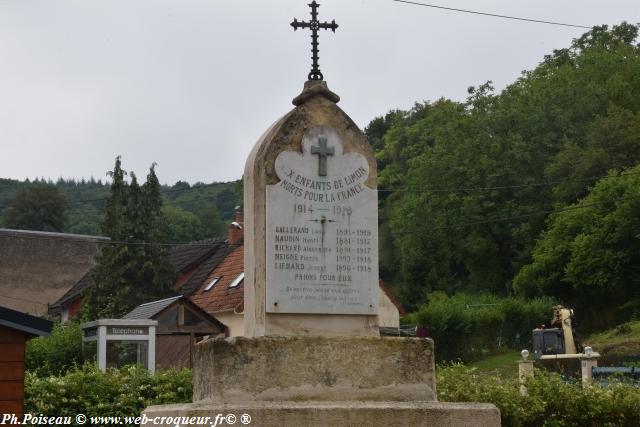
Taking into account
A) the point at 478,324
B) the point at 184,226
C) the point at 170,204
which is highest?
the point at 170,204

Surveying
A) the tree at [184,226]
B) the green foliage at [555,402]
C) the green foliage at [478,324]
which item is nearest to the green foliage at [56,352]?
Result: the green foliage at [555,402]

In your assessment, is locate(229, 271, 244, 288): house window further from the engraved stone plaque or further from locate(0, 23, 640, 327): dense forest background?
the engraved stone plaque

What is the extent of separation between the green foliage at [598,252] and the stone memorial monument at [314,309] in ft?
136

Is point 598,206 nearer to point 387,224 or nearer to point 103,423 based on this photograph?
point 387,224

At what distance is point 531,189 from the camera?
199ft

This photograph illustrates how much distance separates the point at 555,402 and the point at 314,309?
492cm

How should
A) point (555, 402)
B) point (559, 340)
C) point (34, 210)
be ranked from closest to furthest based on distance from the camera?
point (555, 402) → point (559, 340) → point (34, 210)

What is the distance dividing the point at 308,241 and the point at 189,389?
7585mm

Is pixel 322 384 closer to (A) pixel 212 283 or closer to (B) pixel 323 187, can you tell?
(B) pixel 323 187

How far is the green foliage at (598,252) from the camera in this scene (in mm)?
53031

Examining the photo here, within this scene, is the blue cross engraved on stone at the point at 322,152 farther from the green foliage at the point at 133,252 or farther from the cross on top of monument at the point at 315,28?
the green foliage at the point at 133,252

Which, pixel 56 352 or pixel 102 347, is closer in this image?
pixel 102 347

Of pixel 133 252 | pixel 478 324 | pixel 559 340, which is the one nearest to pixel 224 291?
pixel 133 252

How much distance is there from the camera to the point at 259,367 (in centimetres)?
1109
